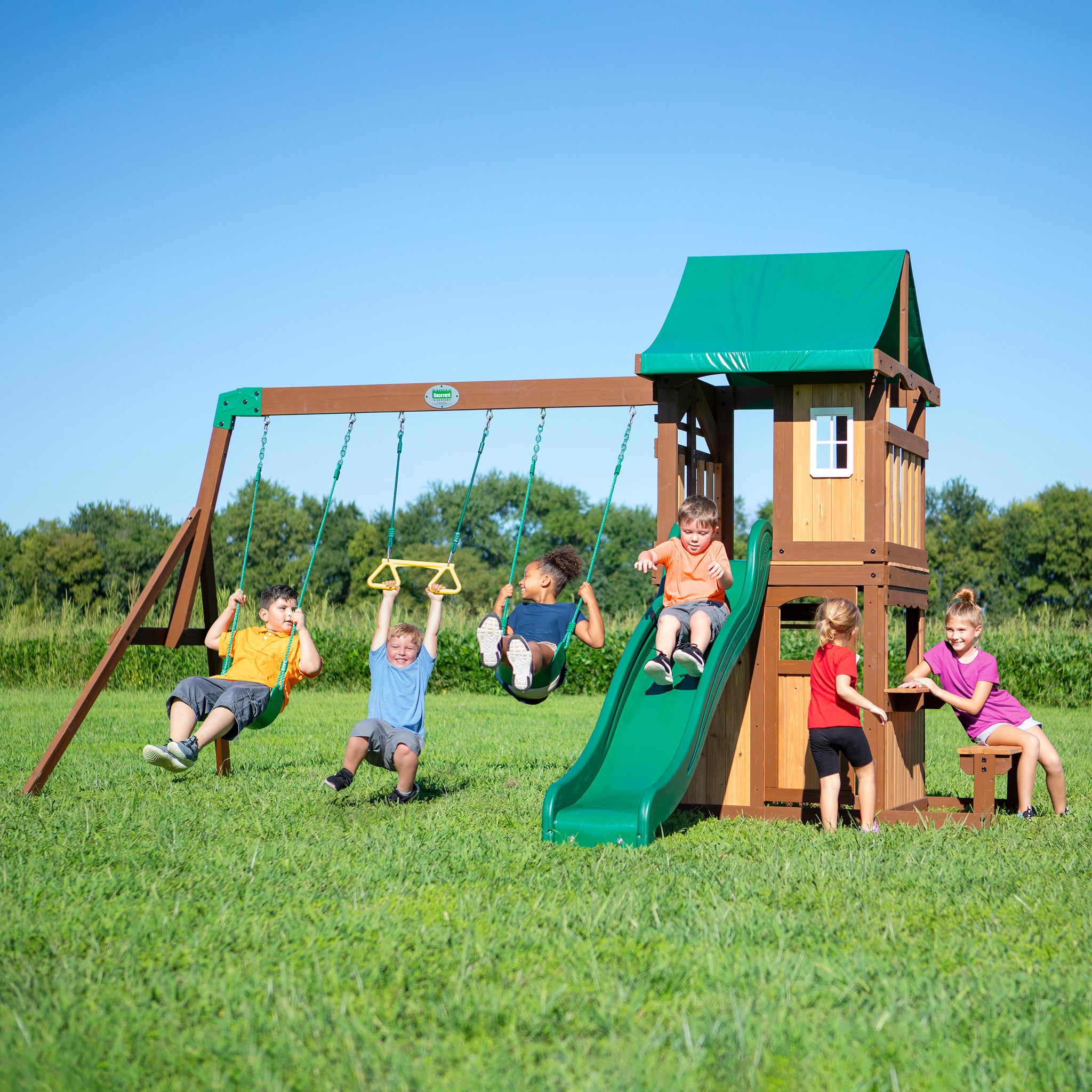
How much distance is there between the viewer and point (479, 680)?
918 inches

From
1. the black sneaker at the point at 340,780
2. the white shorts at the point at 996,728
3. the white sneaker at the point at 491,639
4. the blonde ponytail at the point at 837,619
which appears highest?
the blonde ponytail at the point at 837,619

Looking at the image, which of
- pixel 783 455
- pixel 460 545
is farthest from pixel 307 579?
pixel 460 545

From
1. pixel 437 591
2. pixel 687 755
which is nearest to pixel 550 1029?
pixel 687 755

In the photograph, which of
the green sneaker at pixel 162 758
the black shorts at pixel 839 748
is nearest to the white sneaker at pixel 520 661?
the black shorts at pixel 839 748

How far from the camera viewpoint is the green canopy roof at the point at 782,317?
8.15 metres

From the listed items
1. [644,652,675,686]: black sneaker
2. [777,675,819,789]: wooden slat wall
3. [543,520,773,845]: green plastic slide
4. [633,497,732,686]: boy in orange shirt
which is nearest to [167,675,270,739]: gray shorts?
[543,520,773,845]: green plastic slide

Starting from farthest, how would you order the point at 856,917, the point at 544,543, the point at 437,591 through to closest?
the point at 544,543
the point at 437,591
the point at 856,917

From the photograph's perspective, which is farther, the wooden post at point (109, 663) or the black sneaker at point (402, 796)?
the wooden post at point (109, 663)

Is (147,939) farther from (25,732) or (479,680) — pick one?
(479,680)

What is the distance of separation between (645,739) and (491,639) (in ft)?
4.42

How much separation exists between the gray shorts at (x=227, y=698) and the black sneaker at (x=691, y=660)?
3069 mm

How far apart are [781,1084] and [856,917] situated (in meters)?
1.80

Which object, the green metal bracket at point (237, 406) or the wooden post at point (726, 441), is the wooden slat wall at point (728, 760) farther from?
the green metal bracket at point (237, 406)

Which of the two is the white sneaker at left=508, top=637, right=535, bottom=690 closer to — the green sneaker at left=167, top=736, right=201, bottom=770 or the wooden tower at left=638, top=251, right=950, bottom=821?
the wooden tower at left=638, top=251, right=950, bottom=821
